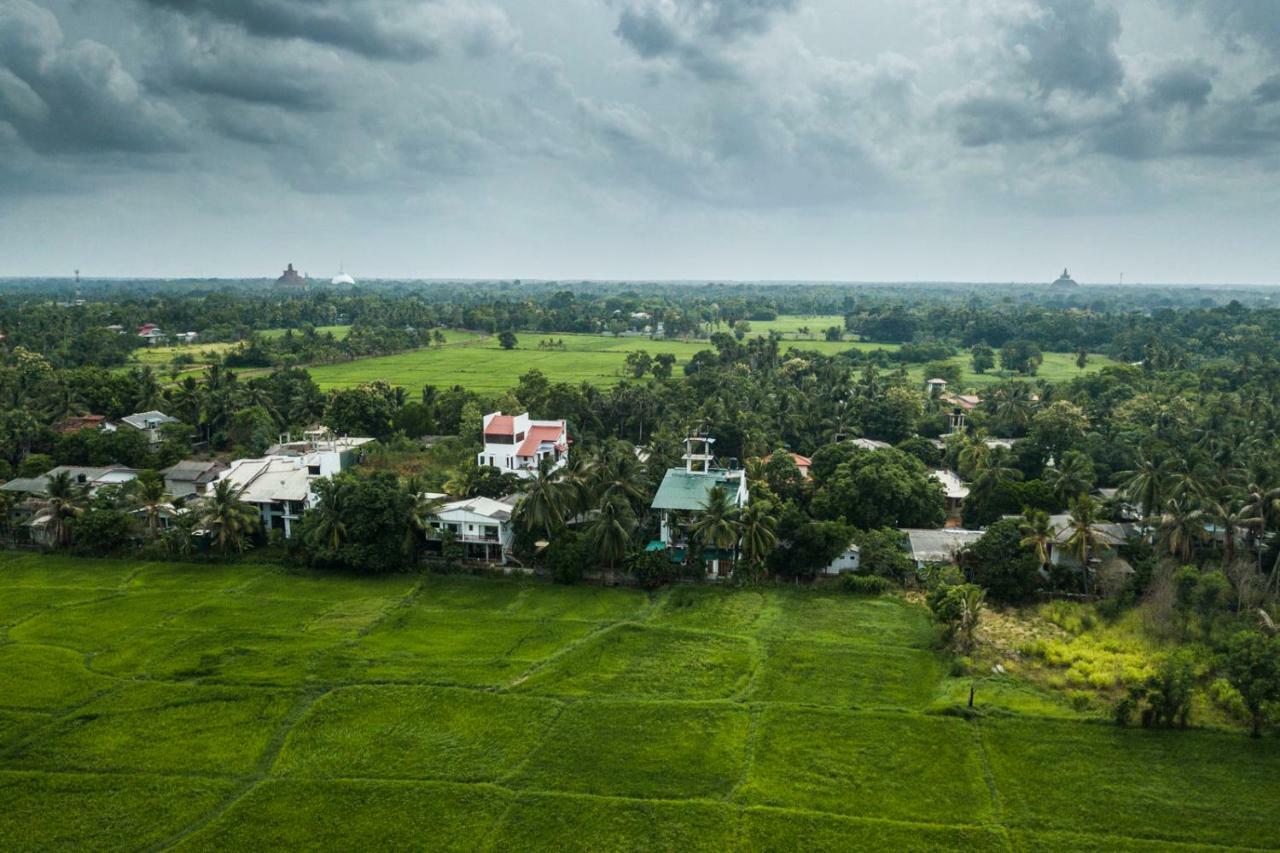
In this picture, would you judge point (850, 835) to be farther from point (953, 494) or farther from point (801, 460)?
point (801, 460)

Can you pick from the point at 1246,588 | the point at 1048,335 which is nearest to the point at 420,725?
the point at 1246,588

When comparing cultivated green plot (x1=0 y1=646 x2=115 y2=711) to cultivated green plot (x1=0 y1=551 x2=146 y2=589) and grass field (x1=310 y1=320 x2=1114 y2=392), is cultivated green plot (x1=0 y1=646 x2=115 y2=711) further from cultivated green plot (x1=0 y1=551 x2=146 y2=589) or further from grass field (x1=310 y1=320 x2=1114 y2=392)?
grass field (x1=310 y1=320 x2=1114 y2=392)

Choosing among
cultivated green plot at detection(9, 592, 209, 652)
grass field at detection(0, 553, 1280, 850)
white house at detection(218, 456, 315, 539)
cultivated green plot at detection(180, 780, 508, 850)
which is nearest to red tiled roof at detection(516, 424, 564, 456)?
white house at detection(218, 456, 315, 539)

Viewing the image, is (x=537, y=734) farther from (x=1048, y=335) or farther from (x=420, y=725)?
(x=1048, y=335)

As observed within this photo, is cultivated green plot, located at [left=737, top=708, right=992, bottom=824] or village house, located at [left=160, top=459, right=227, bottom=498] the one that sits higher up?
village house, located at [left=160, top=459, right=227, bottom=498]

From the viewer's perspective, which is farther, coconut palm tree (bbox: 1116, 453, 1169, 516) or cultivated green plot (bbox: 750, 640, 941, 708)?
coconut palm tree (bbox: 1116, 453, 1169, 516)

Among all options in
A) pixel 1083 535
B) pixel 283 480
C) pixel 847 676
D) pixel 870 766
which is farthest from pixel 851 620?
pixel 283 480

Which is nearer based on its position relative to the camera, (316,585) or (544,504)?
(316,585)
